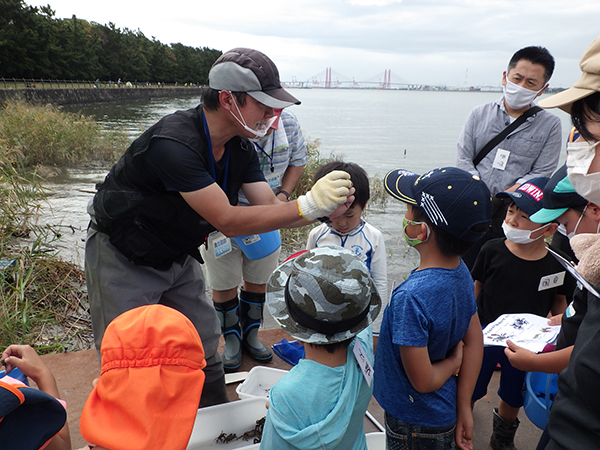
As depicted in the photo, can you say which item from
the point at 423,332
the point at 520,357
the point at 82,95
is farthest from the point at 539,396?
the point at 82,95

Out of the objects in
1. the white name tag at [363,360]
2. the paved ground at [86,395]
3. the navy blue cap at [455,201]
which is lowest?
the paved ground at [86,395]

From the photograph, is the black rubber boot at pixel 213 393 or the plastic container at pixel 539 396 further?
the black rubber boot at pixel 213 393

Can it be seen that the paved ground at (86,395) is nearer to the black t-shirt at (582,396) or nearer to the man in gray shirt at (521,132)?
the man in gray shirt at (521,132)

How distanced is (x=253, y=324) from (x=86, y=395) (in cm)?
112

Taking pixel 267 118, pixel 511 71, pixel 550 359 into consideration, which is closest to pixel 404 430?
pixel 550 359

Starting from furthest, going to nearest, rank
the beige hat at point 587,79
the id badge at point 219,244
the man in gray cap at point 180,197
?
the id badge at point 219,244, the man in gray cap at point 180,197, the beige hat at point 587,79

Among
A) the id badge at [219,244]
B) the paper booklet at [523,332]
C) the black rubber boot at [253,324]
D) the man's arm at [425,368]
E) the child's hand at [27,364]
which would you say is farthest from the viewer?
the black rubber boot at [253,324]

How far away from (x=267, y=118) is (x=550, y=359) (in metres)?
1.62

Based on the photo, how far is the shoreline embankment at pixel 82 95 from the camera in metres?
26.4

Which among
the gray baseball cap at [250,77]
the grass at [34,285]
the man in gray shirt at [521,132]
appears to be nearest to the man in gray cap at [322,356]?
the gray baseball cap at [250,77]

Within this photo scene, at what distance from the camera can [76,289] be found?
13.1ft

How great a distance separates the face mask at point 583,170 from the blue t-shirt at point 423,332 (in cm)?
47

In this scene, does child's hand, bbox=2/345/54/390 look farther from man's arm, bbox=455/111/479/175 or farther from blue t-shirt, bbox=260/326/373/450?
man's arm, bbox=455/111/479/175

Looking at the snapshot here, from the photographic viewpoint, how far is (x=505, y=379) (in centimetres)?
226
